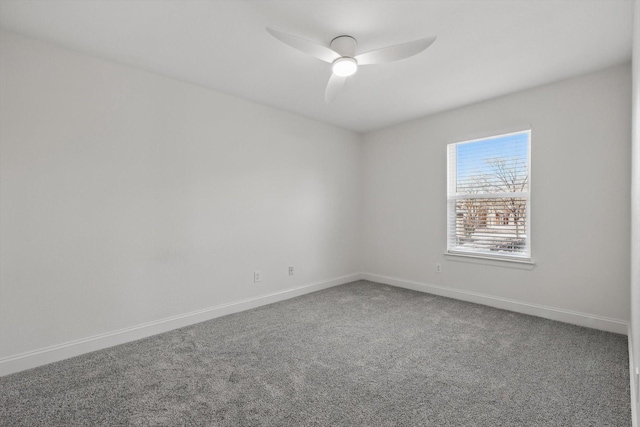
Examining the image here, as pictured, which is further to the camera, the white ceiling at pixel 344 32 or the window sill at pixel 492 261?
the window sill at pixel 492 261

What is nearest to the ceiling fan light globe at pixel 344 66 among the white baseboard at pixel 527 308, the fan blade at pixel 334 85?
the fan blade at pixel 334 85

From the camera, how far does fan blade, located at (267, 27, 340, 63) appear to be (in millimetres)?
1887

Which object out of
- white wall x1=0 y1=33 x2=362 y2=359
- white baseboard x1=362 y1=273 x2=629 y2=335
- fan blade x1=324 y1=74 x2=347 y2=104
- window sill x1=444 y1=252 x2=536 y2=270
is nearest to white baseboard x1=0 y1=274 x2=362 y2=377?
white wall x1=0 y1=33 x2=362 y2=359

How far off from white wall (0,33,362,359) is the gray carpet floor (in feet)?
1.34

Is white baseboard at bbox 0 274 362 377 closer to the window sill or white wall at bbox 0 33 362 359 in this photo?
white wall at bbox 0 33 362 359

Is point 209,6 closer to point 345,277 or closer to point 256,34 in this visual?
point 256,34

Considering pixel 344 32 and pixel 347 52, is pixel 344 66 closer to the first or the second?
pixel 347 52

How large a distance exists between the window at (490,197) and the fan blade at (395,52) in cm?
204

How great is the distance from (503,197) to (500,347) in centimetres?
174

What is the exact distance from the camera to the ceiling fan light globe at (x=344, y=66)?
2234 millimetres

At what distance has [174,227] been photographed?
2.99 m

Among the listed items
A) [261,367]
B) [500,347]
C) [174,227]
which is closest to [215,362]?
[261,367]

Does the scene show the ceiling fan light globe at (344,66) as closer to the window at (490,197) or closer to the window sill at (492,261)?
the window at (490,197)

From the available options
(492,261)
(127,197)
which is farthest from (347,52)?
(492,261)
